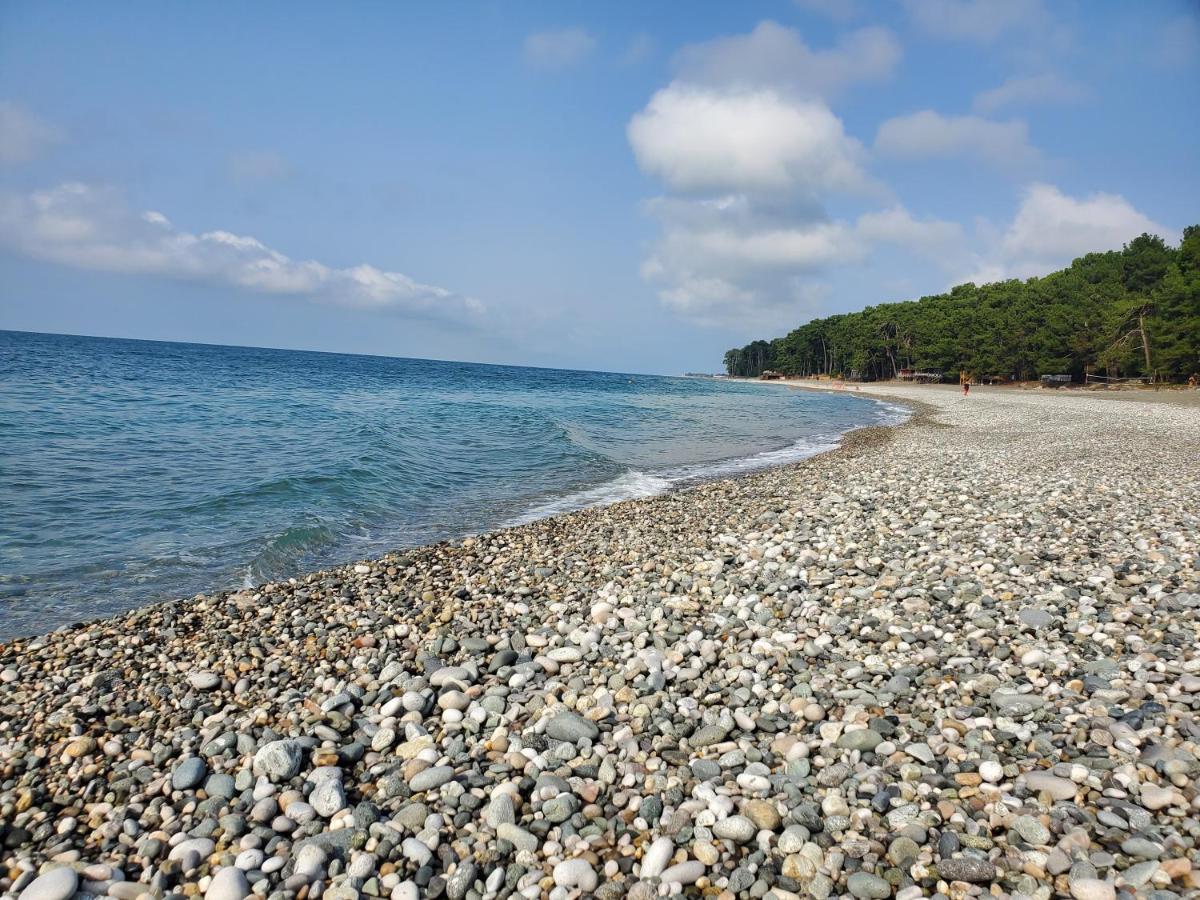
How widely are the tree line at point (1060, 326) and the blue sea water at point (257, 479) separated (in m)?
47.3

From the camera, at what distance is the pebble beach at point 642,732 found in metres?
2.94

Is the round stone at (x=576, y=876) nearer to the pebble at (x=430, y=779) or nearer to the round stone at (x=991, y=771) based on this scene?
the pebble at (x=430, y=779)

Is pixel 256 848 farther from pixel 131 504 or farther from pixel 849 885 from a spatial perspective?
pixel 131 504

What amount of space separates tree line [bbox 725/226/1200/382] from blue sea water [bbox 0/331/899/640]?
47301mm

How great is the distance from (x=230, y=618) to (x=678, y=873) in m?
5.56

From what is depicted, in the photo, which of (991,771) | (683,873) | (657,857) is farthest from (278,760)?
(991,771)

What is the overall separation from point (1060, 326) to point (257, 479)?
8046 cm

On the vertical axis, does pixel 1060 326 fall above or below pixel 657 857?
above

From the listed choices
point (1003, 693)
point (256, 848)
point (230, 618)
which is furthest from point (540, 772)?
point (230, 618)

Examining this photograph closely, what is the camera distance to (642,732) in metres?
4.09

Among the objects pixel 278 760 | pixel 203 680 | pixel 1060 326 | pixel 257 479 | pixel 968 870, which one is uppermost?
pixel 1060 326

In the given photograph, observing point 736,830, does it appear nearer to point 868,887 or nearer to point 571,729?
point 868,887

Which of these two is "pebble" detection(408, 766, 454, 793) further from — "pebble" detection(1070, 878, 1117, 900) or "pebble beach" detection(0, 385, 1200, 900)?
"pebble" detection(1070, 878, 1117, 900)

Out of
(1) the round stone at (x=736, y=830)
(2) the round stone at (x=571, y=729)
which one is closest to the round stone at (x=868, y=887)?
(1) the round stone at (x=736, y=830)
